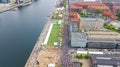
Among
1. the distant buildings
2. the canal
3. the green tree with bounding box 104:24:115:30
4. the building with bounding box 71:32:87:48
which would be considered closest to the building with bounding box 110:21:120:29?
the distant buildings

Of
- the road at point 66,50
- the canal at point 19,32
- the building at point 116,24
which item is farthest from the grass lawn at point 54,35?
the building at point 116,24

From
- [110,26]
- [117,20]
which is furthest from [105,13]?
[110,26]

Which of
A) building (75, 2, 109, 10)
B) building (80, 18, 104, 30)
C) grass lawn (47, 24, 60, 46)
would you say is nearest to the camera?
grass lawn (47, 24, 60, 46)

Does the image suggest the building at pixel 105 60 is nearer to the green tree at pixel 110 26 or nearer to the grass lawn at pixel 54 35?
the grass lawn at pixel 54 35

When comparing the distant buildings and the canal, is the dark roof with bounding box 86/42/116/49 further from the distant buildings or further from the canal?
the canal

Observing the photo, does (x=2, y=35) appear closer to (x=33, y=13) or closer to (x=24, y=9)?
(x=33, y=13)

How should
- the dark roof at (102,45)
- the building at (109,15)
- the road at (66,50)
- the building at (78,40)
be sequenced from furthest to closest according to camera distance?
the building at (109,15)
the dark roof at (102,45)
the building at (78,40)
the road at (66,50)

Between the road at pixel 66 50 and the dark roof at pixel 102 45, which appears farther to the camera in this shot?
the dark roof at pixel 102 45

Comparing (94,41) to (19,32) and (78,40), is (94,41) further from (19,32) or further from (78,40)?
(19,32)
